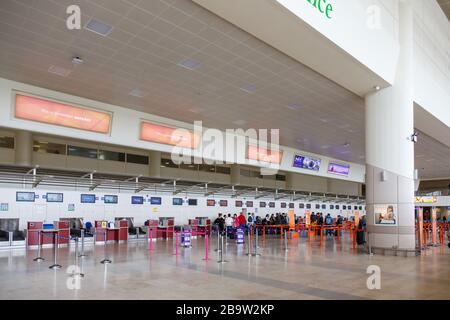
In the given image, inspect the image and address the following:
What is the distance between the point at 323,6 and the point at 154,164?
12.7 m

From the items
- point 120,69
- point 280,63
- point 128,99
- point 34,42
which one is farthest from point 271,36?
point 128,99

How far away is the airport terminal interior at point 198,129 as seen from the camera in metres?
8.38

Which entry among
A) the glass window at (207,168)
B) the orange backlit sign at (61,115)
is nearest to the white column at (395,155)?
the orange backlit sign at (61,115)

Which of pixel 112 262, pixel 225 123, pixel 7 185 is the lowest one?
pixel 112 262

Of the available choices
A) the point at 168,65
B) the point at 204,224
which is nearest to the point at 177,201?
the point at 204,224

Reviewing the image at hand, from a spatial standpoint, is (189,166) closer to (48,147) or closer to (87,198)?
(87,198)

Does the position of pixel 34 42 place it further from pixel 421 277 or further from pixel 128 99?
pixel 421 277

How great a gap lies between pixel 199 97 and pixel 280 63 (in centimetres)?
443

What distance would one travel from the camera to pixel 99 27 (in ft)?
31.4

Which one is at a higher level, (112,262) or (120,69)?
(120,69)

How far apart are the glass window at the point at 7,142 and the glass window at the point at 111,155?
3.99 metres

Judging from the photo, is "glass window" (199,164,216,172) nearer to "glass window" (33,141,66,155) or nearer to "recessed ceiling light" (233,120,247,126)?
"recessed ceiling light" (233,120,247,126)

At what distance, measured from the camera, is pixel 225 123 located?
19438 mm

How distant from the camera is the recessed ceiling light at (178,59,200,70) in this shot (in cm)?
1186
